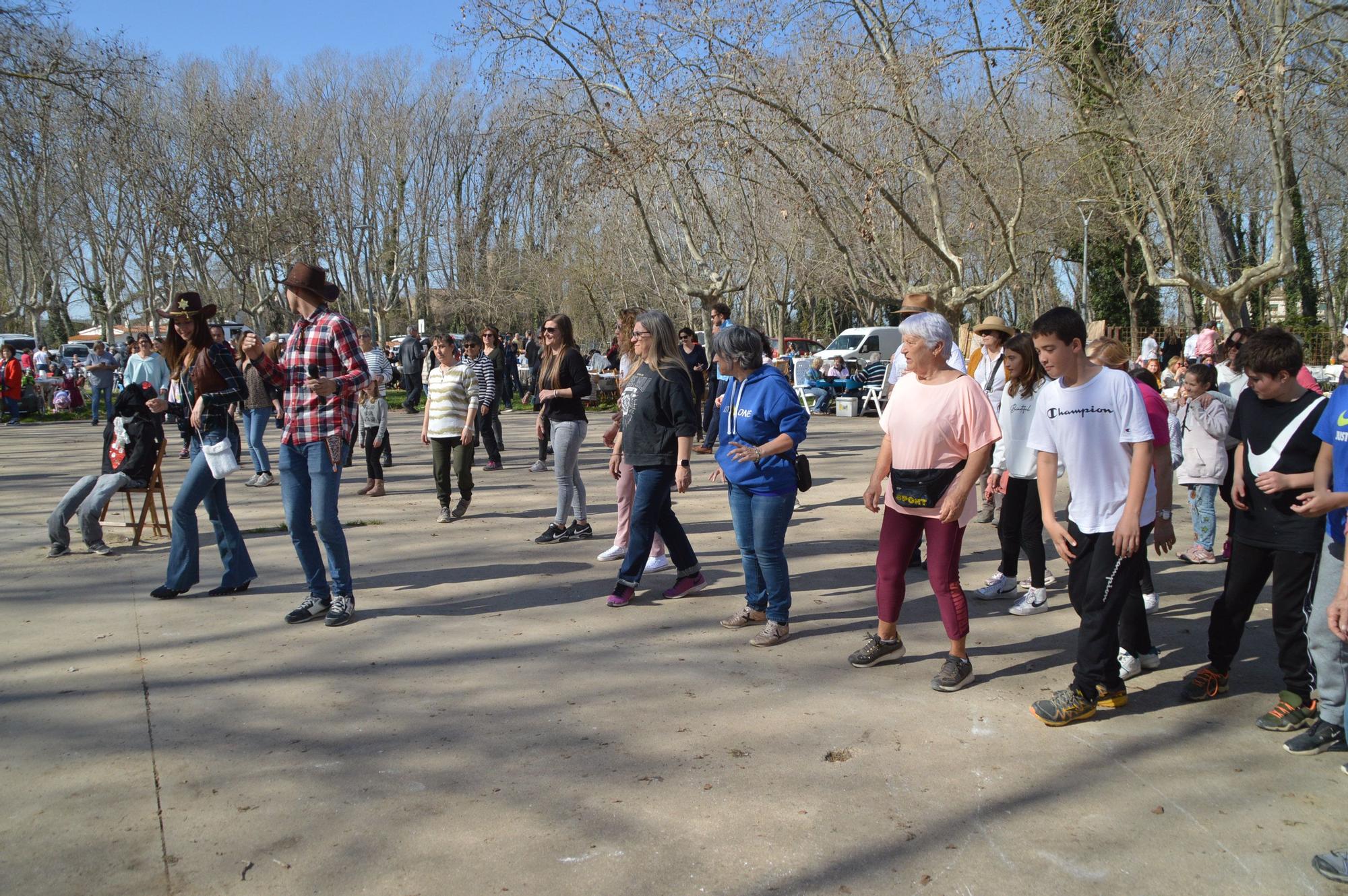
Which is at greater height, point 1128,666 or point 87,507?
point 87,507

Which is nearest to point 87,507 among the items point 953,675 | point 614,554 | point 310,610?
point 310,610

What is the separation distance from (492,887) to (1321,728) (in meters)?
3.18

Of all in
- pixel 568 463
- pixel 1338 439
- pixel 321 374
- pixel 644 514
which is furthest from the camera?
pixel 568 463

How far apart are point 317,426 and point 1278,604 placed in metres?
4.72

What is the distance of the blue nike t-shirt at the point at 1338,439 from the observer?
3582mm

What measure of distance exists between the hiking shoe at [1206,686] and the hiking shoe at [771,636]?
75.4 inches

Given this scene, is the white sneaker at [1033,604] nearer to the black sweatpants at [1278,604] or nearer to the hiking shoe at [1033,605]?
the hiking shoe at [1033,605]

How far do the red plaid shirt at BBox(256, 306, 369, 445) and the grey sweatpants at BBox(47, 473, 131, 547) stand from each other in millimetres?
2572

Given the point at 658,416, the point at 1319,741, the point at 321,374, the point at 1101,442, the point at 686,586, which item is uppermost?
the point at 321,374

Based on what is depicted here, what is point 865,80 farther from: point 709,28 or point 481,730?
point 481,730

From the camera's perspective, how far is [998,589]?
6355 millimetres

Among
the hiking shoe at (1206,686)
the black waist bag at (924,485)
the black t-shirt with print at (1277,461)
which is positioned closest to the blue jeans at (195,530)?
the black waist bag at (924,485)

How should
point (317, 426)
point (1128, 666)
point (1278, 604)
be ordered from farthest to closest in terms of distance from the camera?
1. point (317, 426)
2. point (1128, 666)
3. point (1278, 604)

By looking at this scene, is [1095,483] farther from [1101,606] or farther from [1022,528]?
[1022,528]
